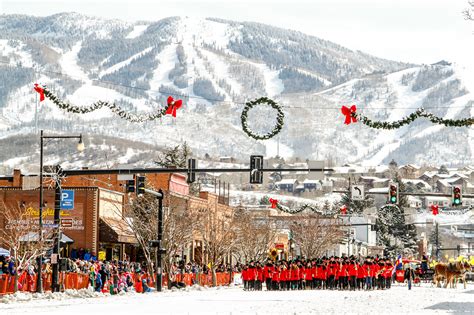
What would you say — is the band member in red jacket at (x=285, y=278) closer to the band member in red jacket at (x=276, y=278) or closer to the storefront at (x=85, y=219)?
the band member in red jacket at (x=276, y=278)

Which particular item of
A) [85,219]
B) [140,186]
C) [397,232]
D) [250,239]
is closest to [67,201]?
[140,186]

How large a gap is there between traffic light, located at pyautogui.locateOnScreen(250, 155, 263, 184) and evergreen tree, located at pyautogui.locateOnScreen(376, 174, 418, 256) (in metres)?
123

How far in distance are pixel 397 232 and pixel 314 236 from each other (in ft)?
203

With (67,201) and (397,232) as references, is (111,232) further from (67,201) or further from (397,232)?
(397,232)

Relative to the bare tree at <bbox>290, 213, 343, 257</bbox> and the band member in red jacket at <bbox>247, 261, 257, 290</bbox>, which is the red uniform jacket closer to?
the band member in red jacket at <bbox>247, 261, 257, 290</bbox>

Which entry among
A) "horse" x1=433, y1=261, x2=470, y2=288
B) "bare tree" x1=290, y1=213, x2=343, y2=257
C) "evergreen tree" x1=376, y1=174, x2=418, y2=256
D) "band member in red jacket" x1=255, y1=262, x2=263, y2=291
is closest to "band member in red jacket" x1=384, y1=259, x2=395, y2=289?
"horse" x1=433, y1=261, x2=470, y2=288

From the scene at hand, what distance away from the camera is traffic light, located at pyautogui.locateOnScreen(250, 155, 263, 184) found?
165ft

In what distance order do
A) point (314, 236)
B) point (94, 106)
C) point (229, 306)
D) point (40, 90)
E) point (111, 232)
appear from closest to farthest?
point (229, 306), point (40, 90), point (94, 106), point (111, 232), point (314, 236)

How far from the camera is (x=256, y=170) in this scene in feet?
165

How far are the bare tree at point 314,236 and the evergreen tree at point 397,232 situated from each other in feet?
138

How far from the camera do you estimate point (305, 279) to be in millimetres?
67750

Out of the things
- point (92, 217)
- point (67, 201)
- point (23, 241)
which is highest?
point (67, 201)

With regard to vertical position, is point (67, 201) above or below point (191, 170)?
below

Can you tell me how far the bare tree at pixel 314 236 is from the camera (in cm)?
12506
